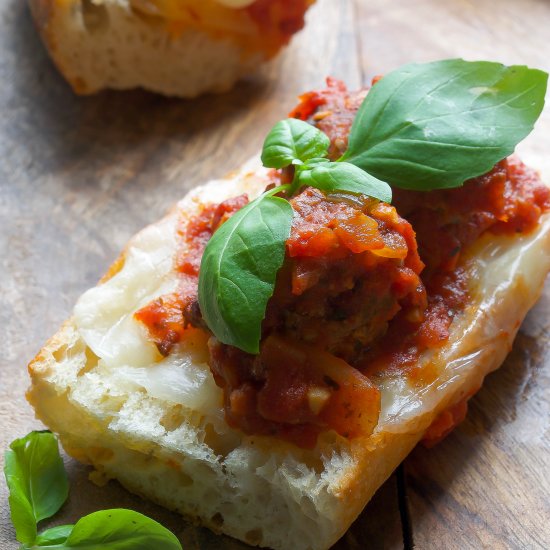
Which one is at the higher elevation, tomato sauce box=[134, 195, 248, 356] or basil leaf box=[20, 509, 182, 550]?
tomato sauce box=[134, 195, 248, 356]

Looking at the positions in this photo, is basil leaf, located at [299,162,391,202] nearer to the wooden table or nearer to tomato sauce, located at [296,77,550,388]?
tomato sauce, located at [296,77,550,388]

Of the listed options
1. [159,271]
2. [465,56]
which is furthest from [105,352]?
[465,56]

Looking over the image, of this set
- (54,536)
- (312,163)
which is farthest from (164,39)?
(54,536)

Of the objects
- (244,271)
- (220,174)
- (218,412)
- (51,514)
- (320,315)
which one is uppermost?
(244,271)

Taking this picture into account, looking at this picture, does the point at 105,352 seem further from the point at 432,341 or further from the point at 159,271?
the point at 432,341

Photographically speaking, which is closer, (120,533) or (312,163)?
(120,533)

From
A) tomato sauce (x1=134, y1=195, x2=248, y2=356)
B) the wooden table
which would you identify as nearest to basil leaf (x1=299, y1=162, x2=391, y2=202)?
tomato sauce (x1=134, y1=195, x2=248, y2=356)

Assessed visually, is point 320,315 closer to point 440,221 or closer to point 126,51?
point 440,221

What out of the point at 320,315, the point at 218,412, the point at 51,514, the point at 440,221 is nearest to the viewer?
the point at 320,315
